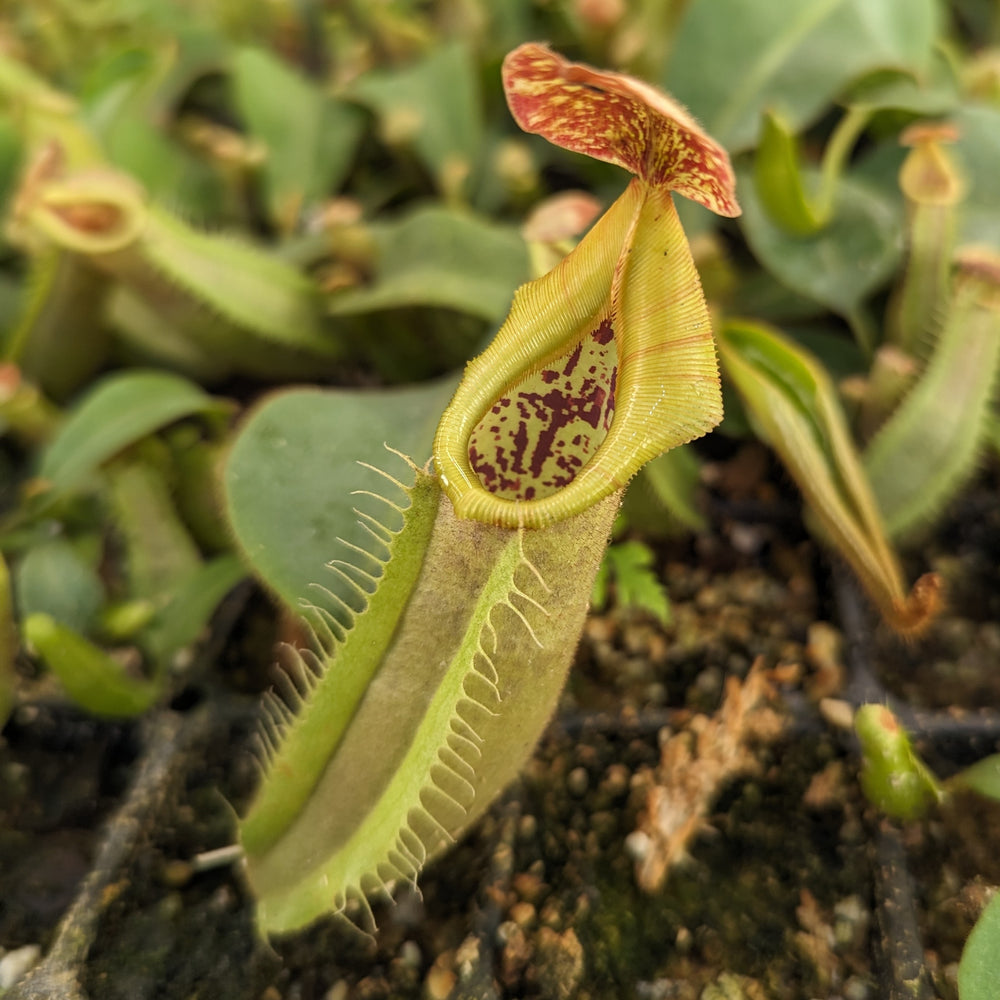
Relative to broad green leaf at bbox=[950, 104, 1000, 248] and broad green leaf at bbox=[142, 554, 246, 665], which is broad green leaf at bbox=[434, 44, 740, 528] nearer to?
broad green leaf at bbox=[142, 554, 246, 665]

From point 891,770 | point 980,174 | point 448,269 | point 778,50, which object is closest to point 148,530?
point 448,269

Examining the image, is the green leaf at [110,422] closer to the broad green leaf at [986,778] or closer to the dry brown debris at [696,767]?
the dry brown debris at [696,767]

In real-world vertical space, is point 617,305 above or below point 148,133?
above

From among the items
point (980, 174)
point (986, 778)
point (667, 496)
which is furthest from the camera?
point (980, 174)

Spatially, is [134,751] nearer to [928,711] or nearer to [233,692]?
→ [233,692]

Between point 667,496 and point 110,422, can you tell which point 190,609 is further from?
point 667,496

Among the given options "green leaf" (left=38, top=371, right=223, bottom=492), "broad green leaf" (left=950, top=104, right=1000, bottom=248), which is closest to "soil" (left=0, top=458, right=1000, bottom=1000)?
"green leaf" (left=38, top=371, right=223, bottom=492)
